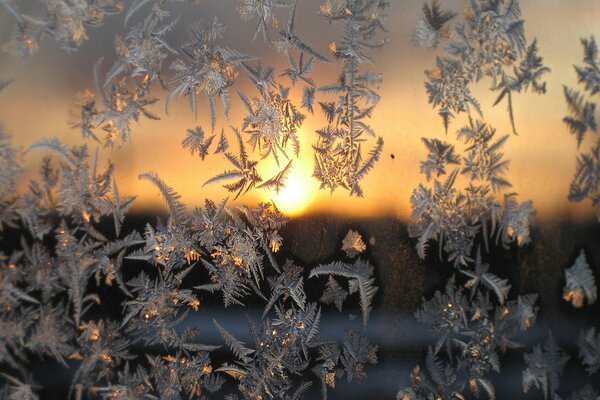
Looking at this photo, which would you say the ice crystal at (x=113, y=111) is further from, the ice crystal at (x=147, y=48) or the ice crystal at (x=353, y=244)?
the ice crystal at (x=353, y=244)

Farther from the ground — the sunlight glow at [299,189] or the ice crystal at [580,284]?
the sunlight glow at [299,189]

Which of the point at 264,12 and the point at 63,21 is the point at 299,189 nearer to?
the point at 264,12

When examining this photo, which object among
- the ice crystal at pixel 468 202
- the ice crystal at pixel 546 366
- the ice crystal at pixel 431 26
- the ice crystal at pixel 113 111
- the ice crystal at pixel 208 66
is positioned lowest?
the ice crystal at pixel 546 366

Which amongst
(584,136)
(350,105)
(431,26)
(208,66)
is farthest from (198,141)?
(584,136)

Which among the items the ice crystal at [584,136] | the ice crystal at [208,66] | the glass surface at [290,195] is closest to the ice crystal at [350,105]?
the glass surface at [290,195]

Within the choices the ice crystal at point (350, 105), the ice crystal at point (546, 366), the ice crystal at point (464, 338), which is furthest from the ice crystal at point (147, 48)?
the ice crystal at point (546, 366)

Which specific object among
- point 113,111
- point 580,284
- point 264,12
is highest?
point 264,12

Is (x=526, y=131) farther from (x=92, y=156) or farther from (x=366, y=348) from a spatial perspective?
(x=92, y=156)

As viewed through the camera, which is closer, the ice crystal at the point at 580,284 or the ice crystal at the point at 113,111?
the ice crystal at the point at 580,284

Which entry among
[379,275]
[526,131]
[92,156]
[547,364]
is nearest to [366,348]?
[379,275]

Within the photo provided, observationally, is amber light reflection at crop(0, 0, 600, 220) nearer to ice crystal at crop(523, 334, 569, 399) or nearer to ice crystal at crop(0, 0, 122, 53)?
ice crystal at crop(0, 0, 122, 53)
